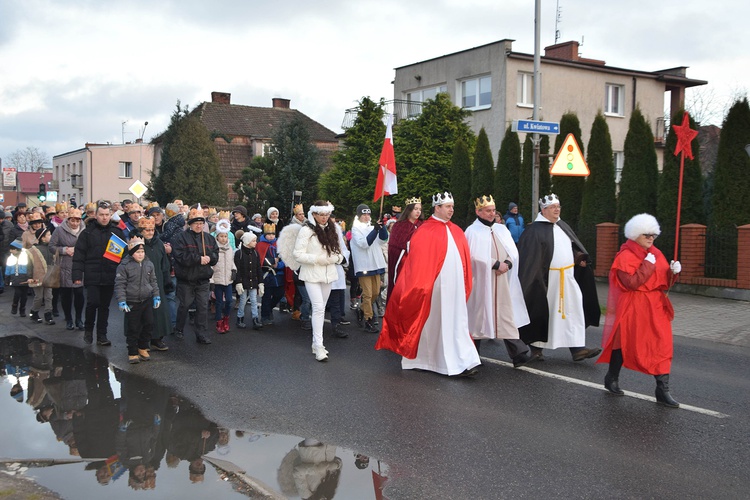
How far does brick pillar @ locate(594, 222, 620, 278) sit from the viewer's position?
60.3 ft

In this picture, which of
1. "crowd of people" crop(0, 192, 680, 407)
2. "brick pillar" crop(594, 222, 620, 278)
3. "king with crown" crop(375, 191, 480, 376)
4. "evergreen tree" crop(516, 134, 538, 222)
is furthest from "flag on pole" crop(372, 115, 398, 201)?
"evergreen tree" crop(516, 134, 538, 222)

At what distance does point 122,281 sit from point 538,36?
10041 mm

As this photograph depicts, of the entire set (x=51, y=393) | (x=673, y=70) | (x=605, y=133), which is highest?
(x=673, y=70)

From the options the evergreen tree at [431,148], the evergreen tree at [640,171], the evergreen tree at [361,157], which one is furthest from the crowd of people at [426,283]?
the evergreen tree at [361,157]

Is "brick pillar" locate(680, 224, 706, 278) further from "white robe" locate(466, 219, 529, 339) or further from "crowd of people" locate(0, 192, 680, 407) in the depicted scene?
"white robe" locate(466, 219, 529, 339)

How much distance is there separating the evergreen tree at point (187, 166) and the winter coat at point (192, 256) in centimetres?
2681

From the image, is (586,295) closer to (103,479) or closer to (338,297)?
(338,297)

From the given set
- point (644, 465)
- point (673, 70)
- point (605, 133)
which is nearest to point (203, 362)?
point (644, 465)

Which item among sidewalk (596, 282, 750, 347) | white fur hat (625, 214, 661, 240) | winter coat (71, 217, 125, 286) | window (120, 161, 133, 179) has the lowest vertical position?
sidewalk (596, 282, 750, 347)

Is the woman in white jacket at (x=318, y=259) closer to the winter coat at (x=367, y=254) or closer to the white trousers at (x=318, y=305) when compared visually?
the white trousers at (x=318, y=305)

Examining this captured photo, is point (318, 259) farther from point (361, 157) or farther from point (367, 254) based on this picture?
point (361, 157)

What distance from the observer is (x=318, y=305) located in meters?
9.34

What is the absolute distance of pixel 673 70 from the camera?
3641cm

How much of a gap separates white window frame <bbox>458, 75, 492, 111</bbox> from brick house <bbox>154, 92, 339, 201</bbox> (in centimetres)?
1940
